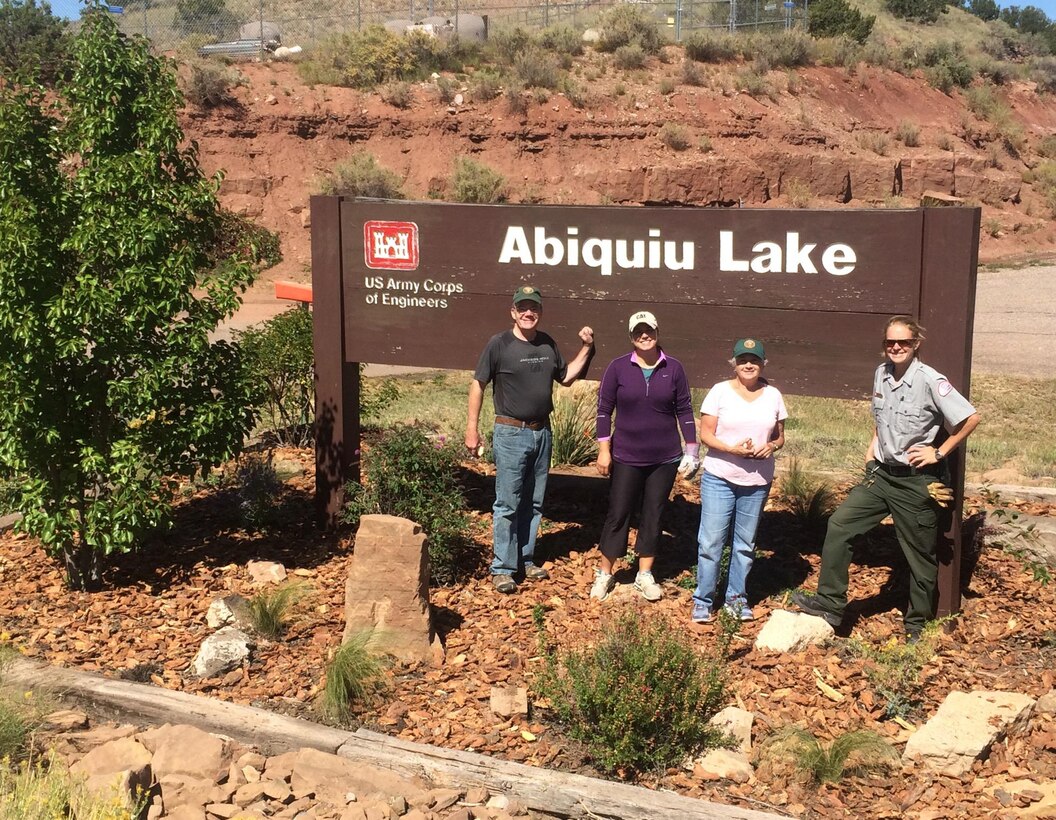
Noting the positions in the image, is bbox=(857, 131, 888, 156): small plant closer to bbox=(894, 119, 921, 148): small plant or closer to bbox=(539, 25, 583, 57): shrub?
bbox=(894, 119, 921, 148): small plant

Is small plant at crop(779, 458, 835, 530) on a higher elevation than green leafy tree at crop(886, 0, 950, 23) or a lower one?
lower

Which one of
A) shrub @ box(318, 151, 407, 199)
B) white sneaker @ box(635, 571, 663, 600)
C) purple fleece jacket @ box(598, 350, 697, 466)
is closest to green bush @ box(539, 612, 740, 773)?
white sneaker @ box(635, 571, 663, 600)

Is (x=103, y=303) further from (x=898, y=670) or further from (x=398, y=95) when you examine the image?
(x=398, y=95)

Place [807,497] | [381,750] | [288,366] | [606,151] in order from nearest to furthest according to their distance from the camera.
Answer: [381,750], [807,497], [288,366], [606,151]

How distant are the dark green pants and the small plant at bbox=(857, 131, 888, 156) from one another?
3031 cm

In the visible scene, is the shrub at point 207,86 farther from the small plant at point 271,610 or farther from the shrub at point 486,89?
the small plant at point 271,610

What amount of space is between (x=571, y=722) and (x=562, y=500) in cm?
343

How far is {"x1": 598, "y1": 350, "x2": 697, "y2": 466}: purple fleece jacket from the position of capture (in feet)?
20.6

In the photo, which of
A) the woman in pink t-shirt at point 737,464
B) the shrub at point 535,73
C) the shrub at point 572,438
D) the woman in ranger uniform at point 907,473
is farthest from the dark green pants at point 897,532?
the shrub at point 535,73

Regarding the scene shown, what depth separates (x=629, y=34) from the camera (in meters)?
37.2

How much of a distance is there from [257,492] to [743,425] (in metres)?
3.58

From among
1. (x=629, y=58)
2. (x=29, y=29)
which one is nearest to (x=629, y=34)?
(x=629, y=58)

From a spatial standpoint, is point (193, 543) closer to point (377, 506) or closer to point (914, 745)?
point (377, 506)

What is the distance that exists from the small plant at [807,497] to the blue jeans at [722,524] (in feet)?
5.39
